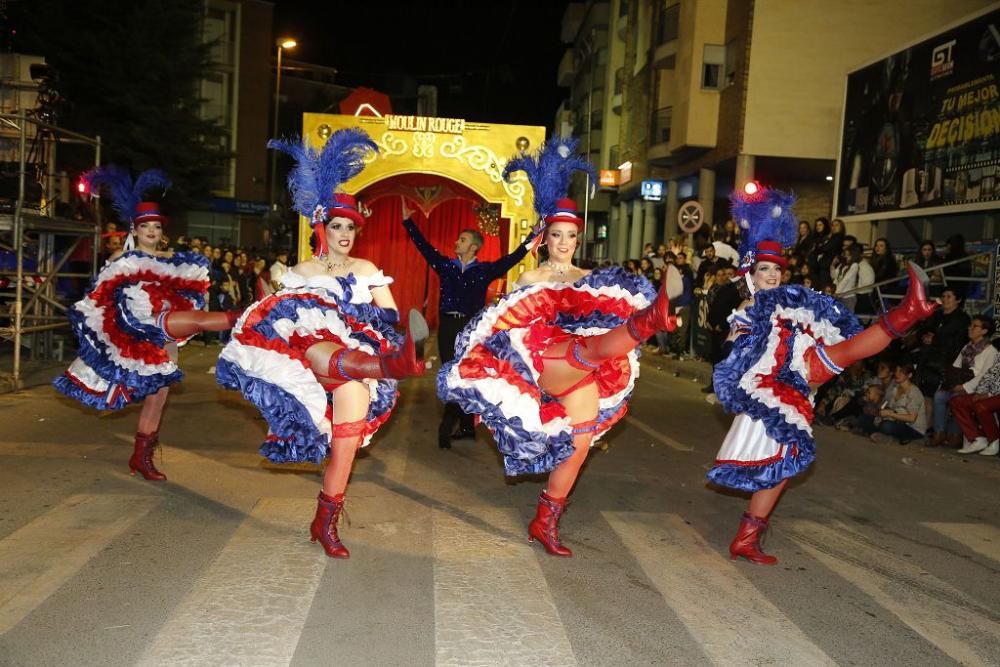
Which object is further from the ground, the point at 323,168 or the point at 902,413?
the point at 323,168

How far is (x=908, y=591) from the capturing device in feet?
16.3

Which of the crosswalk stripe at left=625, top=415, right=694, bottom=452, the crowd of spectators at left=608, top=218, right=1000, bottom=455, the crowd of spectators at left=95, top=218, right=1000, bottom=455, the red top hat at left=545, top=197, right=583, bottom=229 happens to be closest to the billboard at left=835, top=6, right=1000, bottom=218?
the crowd of spectators at left=95, top=218, right=1000, bottom=455

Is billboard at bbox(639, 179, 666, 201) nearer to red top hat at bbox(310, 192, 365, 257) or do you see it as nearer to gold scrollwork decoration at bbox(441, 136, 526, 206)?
gold scrollwork decoration at bbox(441, 136, 526, 206)

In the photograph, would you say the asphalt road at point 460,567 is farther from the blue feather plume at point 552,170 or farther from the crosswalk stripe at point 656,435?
the blue feather plume at point 552,170

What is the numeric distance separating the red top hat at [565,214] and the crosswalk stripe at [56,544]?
304 cm

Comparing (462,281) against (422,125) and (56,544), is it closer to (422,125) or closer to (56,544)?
(56,544)

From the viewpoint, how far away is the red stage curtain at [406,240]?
645 inches

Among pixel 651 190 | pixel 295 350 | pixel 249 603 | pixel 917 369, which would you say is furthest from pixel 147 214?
pixel 651 190

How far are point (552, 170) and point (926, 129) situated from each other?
12261 mm

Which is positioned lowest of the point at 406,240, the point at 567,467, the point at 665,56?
the point at 567,467

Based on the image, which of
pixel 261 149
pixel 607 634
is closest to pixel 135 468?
pixel 607 634

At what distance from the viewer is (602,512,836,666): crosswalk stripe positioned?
398 cm

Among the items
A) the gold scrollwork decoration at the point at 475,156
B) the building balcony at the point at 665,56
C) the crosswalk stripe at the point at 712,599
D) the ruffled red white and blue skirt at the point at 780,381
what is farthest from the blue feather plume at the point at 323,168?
the building balcony at the point at 665,56

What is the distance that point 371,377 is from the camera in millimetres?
4750
